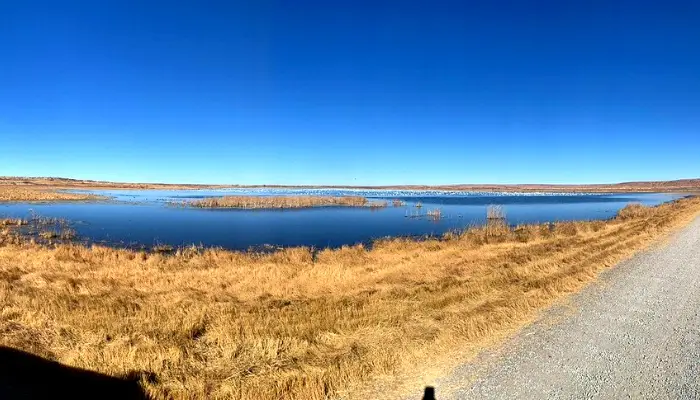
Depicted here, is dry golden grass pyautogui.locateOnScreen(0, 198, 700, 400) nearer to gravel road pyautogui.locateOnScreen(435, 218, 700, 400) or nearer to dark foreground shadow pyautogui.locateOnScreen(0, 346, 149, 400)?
dark foreground shadow pyautogui.locateOnScreen(0, 346, 149, 400)

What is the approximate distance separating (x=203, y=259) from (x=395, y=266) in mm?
8357

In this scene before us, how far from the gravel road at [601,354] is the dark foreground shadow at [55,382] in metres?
4.88

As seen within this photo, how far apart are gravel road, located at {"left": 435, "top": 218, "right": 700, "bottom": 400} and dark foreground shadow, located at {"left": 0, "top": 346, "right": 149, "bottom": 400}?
4.88 metres

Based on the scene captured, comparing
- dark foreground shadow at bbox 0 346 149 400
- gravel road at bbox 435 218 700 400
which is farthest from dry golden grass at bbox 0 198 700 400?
gravel road at bbox 435 218 700 400

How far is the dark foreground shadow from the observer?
19.5 feet

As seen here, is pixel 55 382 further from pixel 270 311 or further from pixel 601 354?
pixel 601 354

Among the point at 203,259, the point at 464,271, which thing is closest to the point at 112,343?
the point at 203,259

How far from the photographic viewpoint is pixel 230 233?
28969 millimetres

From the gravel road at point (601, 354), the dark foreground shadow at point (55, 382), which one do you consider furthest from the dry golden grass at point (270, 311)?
the gravel road at point (601, 354)

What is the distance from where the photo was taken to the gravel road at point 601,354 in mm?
5535

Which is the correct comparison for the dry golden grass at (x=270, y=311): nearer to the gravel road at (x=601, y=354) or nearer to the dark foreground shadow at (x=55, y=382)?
the dark foreground shadow at (x=55, y=382)

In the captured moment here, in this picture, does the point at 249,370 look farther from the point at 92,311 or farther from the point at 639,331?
the point at 639,331

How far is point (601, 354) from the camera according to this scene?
6570mm

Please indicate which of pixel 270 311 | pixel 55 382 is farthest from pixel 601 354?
pixel 55 382
